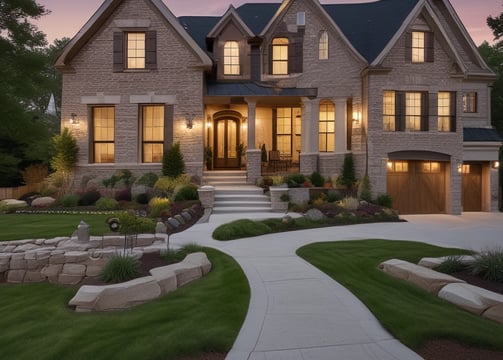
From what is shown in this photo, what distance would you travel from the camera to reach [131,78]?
18.4 metres

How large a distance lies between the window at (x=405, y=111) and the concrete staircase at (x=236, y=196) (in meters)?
7.37

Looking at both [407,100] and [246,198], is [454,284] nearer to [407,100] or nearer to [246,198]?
[246,198]

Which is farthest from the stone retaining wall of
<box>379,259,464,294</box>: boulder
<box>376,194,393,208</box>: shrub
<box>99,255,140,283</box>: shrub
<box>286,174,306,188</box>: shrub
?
<box>376,194,393,208</box>: shrub

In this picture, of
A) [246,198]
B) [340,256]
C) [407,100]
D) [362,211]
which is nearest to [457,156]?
[407,100]

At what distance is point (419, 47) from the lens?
1852 cm

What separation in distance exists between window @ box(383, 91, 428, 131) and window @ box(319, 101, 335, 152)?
9.41 ft

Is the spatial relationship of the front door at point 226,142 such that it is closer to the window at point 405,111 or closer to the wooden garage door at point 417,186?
the window at point 405,111

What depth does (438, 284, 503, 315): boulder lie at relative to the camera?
5.27m

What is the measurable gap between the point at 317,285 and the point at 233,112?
16.9 m

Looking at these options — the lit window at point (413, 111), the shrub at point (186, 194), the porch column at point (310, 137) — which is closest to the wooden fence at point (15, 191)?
the shrub at point (186, 194)

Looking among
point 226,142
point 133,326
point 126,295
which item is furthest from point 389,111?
point 133,326

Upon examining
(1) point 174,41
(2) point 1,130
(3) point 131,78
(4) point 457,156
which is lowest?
(4) point 457,156

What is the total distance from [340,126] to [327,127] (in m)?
0.99

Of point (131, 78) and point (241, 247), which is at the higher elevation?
point (131, 78)
